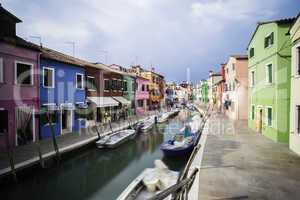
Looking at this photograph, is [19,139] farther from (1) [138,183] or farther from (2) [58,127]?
(1) [138,183]

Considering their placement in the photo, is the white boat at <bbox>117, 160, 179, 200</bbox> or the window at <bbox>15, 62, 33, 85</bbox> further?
the window at <bbox>15, 62, 33, 85</bbox>

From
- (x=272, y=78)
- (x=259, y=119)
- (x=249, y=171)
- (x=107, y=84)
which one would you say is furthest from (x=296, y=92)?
(x=107, y=84)

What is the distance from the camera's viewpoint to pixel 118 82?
29.6 metres

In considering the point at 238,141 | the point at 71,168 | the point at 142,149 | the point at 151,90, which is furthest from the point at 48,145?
the point at 151,90

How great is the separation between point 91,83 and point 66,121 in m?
5.61

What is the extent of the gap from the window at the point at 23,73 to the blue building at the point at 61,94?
42.4 inches

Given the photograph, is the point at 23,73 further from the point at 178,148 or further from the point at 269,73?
the point at 269,73

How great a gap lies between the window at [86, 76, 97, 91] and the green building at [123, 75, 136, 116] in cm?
809

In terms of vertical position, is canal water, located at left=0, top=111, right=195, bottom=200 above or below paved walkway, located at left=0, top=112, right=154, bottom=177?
below

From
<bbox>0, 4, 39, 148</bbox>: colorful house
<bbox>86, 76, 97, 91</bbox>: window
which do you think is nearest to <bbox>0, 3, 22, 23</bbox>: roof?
<bbox>0, 4, 39, 148</bbox>: colorful house

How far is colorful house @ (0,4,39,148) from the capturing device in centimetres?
1327

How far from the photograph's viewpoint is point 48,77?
56.2 ft

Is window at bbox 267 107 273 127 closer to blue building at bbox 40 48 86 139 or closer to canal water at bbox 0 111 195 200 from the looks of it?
canal water at bbox 0 111 195 200

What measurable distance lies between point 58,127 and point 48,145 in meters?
3.52
